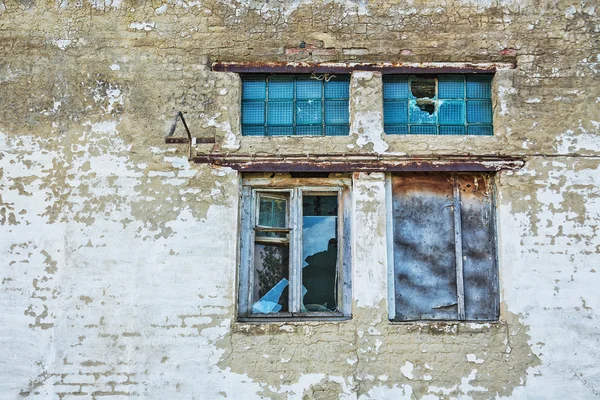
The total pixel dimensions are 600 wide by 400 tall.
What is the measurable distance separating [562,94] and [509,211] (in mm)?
1188

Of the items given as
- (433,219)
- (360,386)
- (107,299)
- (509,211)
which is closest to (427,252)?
(433,219)

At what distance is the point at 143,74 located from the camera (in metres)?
6.18

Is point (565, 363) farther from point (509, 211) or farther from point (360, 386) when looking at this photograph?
point (360, 386)

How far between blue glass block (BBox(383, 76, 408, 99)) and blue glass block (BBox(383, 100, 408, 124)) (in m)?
0.06

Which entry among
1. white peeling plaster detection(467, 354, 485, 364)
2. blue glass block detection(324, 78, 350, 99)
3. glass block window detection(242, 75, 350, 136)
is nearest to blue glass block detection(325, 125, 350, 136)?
glass block window detection(242, 75, 350, 136)

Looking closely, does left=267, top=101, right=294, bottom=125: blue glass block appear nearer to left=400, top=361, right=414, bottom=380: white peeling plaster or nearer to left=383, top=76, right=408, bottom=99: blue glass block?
left=383, top=76, right=408, bottom=99: blue glass block

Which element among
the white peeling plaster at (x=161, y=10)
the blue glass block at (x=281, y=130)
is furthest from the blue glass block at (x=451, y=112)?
the white peeling plaster at (x=161, y=10)

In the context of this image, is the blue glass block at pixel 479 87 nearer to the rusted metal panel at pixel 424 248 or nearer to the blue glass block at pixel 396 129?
the blue glass block at pixel 396 129

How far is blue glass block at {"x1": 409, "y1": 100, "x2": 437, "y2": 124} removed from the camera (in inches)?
245

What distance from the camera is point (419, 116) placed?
245 inches

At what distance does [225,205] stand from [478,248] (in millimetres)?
2247

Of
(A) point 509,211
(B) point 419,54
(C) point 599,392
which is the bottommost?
(C) point 599,392

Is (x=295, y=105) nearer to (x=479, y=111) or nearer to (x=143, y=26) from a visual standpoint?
(x=143, y=26)

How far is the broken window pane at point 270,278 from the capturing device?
19.6ft
